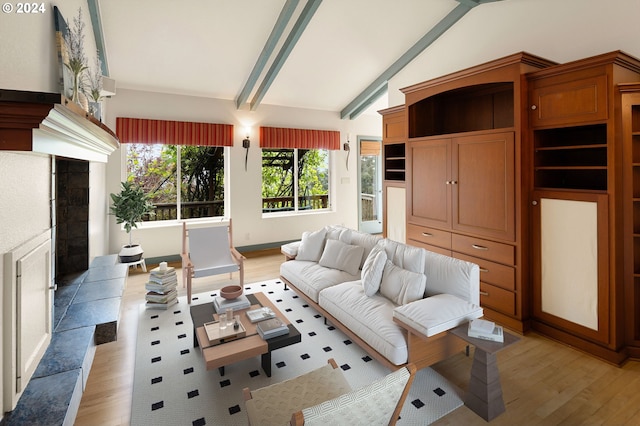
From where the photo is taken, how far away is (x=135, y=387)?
2.21m

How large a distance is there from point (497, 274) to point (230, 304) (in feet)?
8.01

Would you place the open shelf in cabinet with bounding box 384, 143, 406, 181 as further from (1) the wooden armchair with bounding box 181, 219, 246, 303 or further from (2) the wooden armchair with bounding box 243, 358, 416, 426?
(2) the wooden armchair with bounding box 243, 358, 416, 426

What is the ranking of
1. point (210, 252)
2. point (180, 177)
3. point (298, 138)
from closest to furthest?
point (210, 252) < point (180, 177) < point (298, 138)

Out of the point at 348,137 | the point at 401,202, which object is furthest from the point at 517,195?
the point at 348,137

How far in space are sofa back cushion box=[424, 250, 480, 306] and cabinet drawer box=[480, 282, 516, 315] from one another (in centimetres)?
76

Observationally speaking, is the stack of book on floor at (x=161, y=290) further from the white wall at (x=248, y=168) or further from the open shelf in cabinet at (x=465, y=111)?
the open shelf in cabinet at (x=465, y=111)

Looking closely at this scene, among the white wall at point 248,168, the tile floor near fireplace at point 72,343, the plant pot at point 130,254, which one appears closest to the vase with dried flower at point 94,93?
the white wall at point 248,168

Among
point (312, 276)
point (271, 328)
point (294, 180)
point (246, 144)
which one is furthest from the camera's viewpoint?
point (294, 180)

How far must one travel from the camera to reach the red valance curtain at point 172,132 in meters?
4.83

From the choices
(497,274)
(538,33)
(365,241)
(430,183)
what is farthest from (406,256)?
(538,33)

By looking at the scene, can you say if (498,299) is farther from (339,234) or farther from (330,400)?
(330,400)

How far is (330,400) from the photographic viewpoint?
107 cm

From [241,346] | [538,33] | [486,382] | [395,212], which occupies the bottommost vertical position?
[486,382]

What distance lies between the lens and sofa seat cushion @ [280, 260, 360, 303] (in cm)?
320
